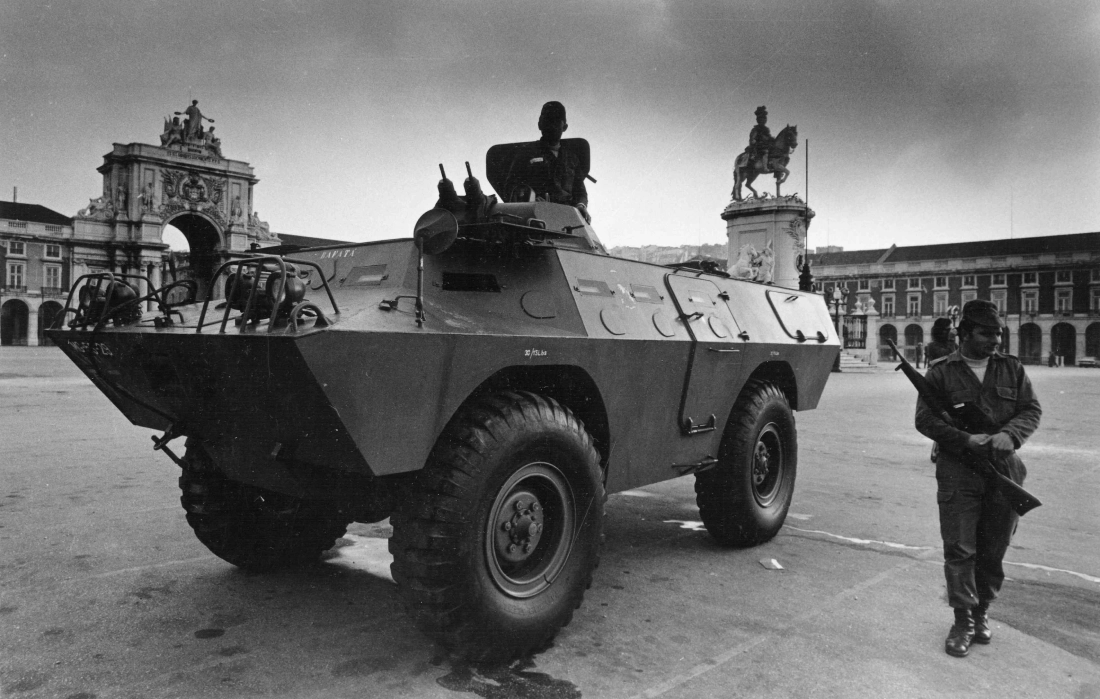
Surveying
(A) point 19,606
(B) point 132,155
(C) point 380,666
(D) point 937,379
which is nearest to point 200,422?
(C) point 380,666

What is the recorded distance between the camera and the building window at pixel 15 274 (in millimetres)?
49000

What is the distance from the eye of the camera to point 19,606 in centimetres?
396

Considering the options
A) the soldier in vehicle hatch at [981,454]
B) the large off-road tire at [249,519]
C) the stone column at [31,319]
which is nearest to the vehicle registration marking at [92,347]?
the large off-road tire at [249,519]

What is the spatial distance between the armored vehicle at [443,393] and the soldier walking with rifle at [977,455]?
1.35 meters

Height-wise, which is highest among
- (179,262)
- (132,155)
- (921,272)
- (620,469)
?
(132,155)

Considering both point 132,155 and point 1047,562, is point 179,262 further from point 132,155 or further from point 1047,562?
point 132,155

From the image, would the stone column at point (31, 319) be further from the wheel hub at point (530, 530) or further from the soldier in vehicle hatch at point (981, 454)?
the soldier in vehicle hatch at point (981, 454)

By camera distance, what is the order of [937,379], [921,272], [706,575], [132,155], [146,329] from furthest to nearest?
[921,272] < [132,155] < [706,575] < [937,379] < [146,329]

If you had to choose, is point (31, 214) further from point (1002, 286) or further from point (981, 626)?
point (1002, 286)

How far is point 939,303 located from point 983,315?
6235 cm

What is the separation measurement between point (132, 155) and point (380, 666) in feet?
173

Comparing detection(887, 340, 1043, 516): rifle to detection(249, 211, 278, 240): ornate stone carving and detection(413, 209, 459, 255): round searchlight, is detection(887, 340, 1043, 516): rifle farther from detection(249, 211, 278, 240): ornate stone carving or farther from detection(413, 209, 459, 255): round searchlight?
detection(249, 211, 278, 240): ornate stone carving

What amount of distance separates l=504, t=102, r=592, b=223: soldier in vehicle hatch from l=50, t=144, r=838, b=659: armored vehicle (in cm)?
73


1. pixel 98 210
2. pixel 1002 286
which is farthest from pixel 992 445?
pixel 1002 286
